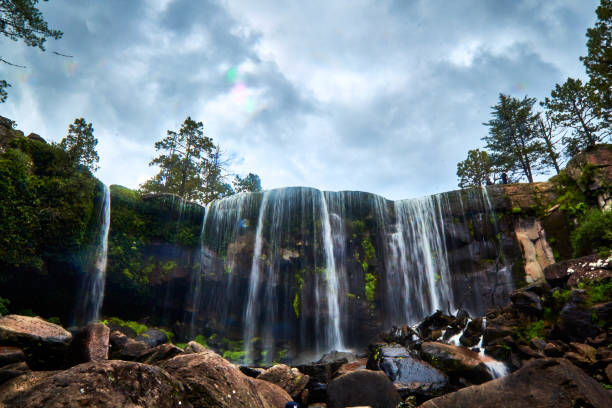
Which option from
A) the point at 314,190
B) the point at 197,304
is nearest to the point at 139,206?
the point at 197,304

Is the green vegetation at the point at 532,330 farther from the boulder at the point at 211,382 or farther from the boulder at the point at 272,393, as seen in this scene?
the boulder at the point at 211,382

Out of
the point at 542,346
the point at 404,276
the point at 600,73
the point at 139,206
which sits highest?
the point at 600,73

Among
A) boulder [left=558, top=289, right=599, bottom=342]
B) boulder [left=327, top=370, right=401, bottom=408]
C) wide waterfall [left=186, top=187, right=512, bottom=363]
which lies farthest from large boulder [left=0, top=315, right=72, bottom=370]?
wide waterfall [left=186, top=187, right=512, bottom=363]

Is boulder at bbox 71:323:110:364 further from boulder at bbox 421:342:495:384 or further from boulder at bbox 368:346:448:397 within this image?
boulder at bbox 421:342:495:384

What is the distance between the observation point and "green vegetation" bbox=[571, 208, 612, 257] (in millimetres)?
12710

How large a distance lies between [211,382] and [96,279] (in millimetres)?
17880

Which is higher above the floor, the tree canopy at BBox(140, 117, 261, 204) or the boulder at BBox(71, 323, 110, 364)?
the tree canopy at BBox(140, 117, 261, 204)

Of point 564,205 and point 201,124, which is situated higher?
point 201,124

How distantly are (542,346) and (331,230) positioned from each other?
13.6m

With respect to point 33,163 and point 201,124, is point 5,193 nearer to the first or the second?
point 33,163

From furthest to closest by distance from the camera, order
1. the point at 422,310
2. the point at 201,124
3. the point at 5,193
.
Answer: the point at 201,124
the point at 422,310
the point at 5,193

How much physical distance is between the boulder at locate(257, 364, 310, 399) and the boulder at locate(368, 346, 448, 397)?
242cm

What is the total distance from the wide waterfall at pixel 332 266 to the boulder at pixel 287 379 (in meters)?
11.5

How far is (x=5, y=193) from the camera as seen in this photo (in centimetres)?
1366
